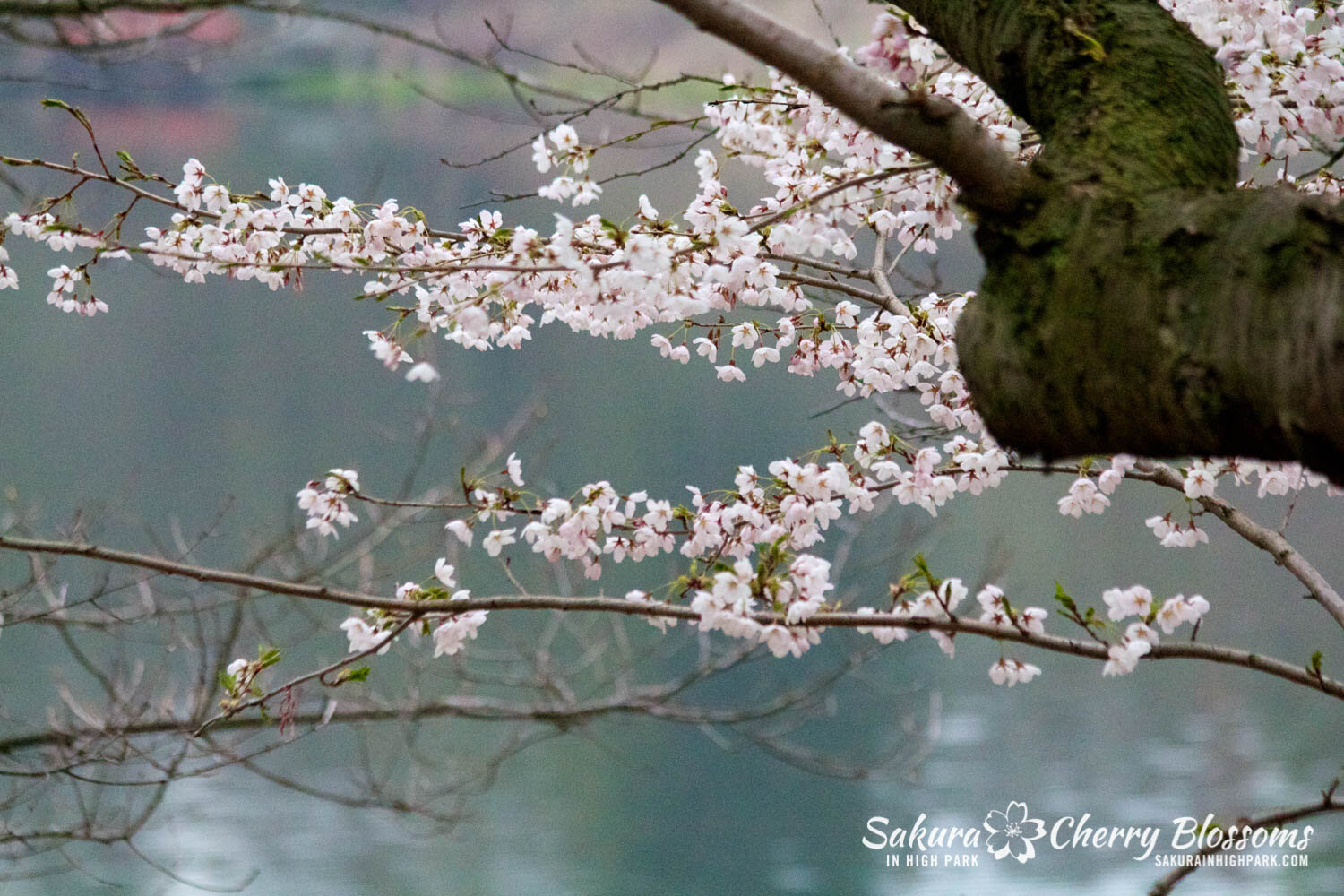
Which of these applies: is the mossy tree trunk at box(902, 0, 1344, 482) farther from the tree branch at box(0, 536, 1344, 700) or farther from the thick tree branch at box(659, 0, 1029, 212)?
the tree branch at box(0, 536, 1344, 700)

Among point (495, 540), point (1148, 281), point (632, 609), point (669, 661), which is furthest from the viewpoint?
point (669, 661)

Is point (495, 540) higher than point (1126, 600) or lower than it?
higher

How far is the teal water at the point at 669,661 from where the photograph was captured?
6.04 meters

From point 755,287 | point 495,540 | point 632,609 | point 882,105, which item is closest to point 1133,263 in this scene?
point 882,105

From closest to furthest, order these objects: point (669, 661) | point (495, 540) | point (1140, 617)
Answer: point (1140, 617), point (495, 540), point (669, 661)

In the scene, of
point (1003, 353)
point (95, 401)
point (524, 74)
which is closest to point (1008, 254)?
point (1003, 353)

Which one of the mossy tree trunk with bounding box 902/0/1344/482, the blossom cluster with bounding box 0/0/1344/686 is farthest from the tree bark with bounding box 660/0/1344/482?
the blossom cluster with bounding box 0/0/1344/686

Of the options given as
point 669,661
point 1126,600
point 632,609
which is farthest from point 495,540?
point 669,661

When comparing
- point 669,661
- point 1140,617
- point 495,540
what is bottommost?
point 1140,617

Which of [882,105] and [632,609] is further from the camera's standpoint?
[632,609]

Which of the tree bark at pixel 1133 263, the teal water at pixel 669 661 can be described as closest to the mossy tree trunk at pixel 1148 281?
the tree bark at pixel 1133 263

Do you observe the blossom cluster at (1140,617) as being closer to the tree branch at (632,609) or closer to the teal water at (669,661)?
the tree branch at (632,609)

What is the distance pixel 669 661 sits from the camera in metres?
8.87

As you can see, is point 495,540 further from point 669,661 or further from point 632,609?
point 669,661
